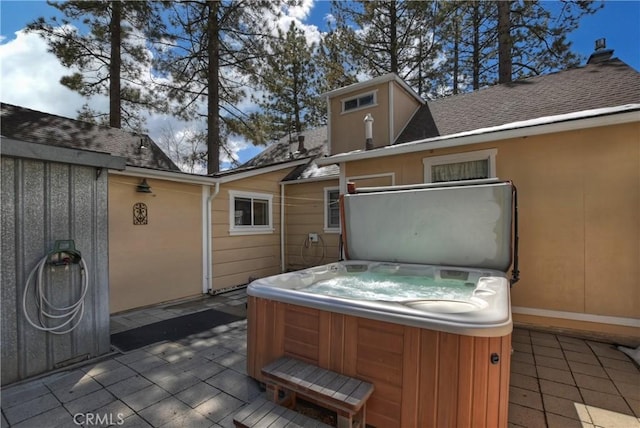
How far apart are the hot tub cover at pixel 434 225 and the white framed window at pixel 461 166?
0.86 meters

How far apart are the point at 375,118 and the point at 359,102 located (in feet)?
2.25

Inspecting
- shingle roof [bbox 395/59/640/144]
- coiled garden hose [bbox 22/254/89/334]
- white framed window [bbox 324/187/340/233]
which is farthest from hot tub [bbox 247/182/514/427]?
white framed window [bbox 324/187/340/233]

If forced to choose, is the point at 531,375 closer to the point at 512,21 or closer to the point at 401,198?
the point at 401,198

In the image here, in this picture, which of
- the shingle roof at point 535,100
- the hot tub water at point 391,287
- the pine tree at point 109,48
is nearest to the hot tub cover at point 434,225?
the hot tub water at point 391,287

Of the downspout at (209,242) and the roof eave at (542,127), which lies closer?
the roof eave at (542,127)

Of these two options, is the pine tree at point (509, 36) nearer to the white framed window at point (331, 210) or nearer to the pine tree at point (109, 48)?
the white framed window at point (331, 210)

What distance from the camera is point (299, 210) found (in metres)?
7.46

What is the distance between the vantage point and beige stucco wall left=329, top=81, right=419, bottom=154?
6.46 meters

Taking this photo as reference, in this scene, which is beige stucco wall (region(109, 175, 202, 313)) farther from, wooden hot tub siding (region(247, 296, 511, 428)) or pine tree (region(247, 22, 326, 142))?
pine tree (region(247, 22, 326, 142))

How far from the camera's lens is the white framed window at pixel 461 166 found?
426cm

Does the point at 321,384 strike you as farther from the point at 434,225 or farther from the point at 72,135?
the point at 72,135

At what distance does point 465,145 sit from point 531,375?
3138 millimetres

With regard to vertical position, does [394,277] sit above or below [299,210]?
below

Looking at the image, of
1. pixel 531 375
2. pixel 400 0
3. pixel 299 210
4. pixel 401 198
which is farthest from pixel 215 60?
pixel 531 375
